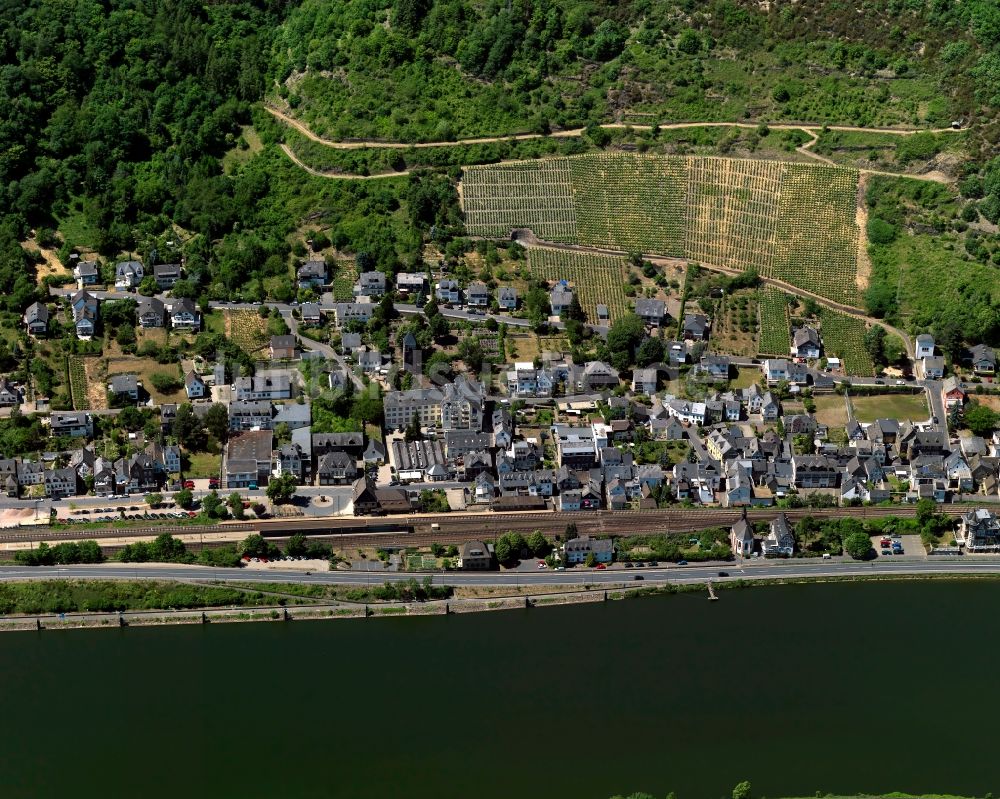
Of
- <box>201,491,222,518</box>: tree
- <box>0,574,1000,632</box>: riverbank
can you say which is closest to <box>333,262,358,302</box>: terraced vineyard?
<box>201,491,222,518</box>: tree

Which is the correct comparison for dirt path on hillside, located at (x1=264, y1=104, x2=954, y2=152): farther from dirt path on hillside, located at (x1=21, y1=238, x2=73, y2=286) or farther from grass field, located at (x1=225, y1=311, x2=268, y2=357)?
dirt path on hillside, located at (x1=21, y1=238, x2=73, y2=286)

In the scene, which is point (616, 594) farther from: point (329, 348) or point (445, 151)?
point (445, 151)

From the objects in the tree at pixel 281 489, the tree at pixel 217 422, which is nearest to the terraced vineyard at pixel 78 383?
the tree at pixel 217 422

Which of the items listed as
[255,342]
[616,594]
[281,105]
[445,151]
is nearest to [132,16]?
[281,105]

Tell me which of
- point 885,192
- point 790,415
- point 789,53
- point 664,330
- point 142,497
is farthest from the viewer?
point 789,53

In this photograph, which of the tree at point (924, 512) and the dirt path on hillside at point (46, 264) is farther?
the dirt path on hillside at point (46, 264)

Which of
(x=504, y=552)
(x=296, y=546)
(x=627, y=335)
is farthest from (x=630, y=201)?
(x=296, y=546)

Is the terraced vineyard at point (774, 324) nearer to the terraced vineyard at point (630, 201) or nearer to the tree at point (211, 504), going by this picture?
the terraced vineyard at point (630, 201)
